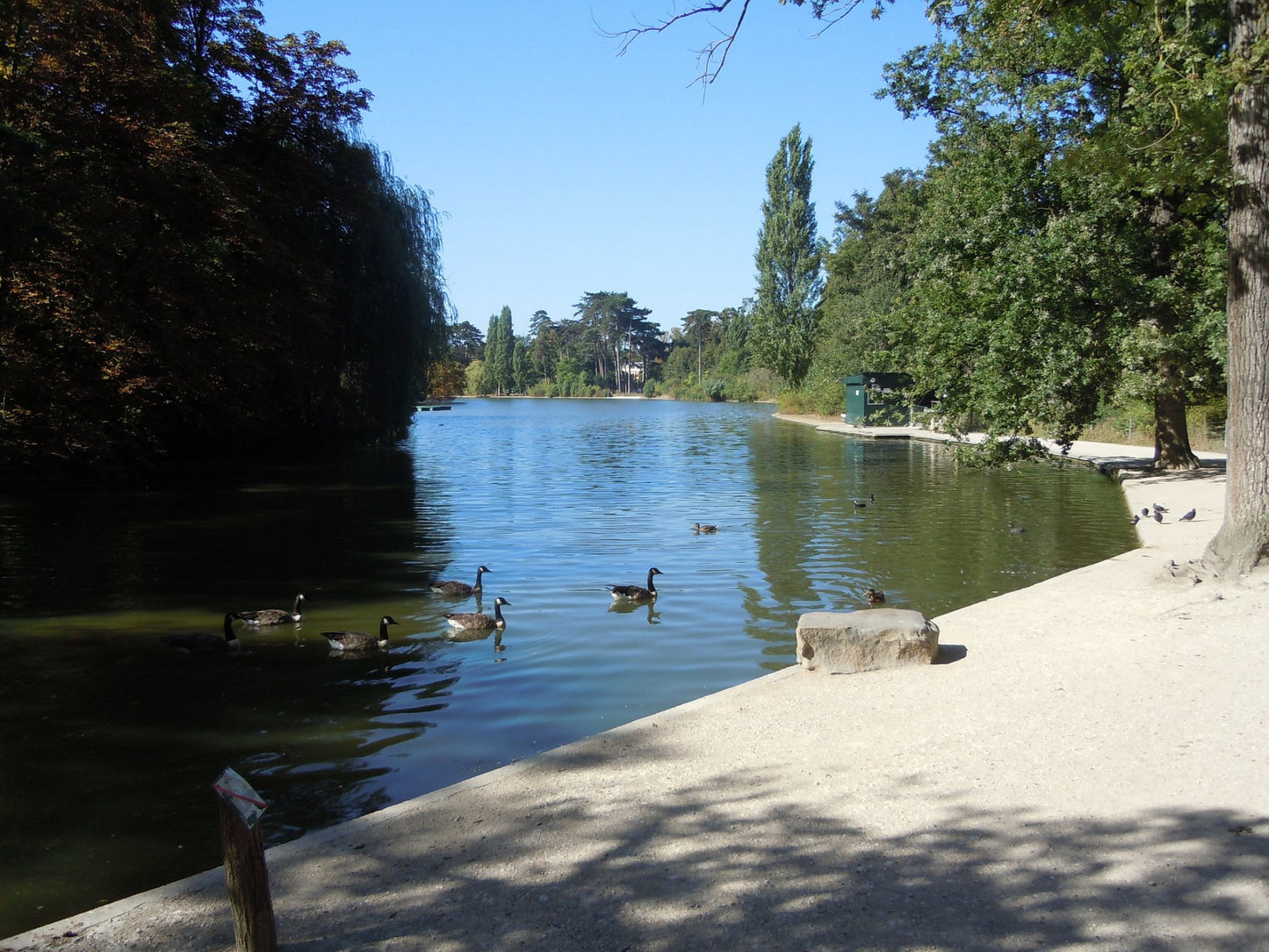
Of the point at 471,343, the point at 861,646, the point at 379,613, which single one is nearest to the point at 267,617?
the point at 379,613

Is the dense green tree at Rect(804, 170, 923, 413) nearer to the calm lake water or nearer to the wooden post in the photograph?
the calm lake water

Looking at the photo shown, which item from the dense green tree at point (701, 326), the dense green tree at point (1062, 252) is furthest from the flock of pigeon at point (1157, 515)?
the dense green tree at point (701, 326)

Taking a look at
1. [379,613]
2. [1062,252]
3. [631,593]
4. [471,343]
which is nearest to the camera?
[379,613]

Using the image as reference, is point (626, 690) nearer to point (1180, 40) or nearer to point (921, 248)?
point (1180, 40)

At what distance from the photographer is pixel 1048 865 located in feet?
13.5

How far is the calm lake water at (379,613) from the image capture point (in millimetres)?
6215

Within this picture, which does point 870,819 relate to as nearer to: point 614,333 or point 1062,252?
point 1062,252

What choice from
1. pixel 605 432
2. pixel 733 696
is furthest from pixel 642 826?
pixel 605 432

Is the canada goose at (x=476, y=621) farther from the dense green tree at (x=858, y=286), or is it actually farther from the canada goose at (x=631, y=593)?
the dense green tree at (x=858, y=286)

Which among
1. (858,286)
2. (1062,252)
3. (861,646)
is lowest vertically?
(861,646)

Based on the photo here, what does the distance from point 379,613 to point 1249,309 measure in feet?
32.5

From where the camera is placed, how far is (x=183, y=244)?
68.2ft

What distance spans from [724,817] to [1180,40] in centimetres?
956

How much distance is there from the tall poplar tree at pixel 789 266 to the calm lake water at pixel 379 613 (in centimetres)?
3758
